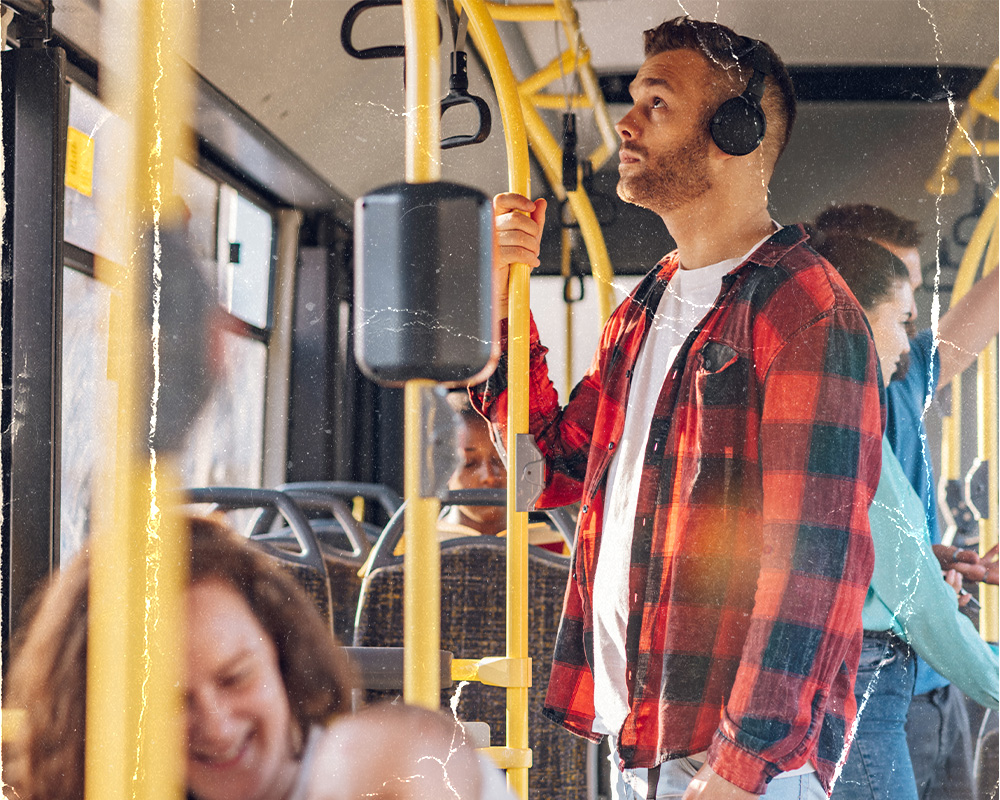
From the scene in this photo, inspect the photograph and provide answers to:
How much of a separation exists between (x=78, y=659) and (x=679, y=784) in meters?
0.80

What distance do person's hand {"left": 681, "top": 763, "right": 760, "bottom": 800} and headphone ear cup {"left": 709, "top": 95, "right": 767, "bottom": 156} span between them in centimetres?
81

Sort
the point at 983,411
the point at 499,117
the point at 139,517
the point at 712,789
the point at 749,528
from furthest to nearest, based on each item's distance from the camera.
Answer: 1. the point at 983,411
2. the point at 499,117
3. the point at 749,528
4. the point at 712,789
5. the point at 139,517

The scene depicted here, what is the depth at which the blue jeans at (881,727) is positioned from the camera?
1.35 metres

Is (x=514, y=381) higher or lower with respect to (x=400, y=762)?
higher

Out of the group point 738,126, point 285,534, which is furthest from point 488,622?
point 738,126

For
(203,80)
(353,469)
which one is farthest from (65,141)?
(353,469)

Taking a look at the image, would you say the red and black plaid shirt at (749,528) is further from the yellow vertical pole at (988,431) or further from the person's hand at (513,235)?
the yellow vertical pole at (988,431)

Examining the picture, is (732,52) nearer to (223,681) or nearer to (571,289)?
(571,289)

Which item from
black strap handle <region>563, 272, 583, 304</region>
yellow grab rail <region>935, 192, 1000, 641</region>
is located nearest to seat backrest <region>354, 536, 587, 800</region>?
black strap handle <region>563, 272, 583, 304</region>

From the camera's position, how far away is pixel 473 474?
144 centimetres

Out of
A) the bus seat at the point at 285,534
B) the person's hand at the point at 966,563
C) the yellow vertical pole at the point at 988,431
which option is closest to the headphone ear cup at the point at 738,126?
the yellow vertical pole at the point at 988,431

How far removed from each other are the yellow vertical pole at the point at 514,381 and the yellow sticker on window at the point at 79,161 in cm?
59

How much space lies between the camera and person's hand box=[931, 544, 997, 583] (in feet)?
4.65

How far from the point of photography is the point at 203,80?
1.40 meters
